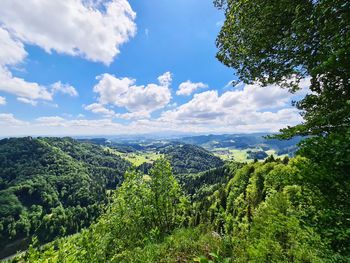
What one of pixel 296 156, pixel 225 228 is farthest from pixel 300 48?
pixel 225 228

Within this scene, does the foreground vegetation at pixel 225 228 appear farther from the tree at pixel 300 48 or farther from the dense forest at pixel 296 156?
the tree at pixel 300 48

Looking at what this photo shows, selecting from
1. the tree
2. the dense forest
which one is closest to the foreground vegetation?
the dense forest

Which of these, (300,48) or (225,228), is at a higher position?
(300,48)

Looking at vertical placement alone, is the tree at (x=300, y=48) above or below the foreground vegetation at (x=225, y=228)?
above

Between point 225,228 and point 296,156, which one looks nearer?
point 296,156

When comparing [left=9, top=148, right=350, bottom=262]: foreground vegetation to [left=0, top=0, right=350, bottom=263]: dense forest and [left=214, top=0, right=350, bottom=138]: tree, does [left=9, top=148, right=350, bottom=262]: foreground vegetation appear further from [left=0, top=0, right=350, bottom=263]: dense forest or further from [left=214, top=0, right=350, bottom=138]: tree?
[left=214, top=0, right=350, bottom=138]: tree

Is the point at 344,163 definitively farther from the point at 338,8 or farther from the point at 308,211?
the point at 338,8

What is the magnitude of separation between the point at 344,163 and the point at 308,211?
1685mm

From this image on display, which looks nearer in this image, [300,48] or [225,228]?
[300,48]

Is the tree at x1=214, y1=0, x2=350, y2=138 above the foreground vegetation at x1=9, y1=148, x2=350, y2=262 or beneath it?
above

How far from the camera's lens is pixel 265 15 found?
30.7 ft

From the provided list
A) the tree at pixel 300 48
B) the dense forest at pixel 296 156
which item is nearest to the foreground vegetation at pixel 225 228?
the dense forest at pixel 296 156

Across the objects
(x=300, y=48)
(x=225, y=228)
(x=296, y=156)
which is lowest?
(x=225, y=228)

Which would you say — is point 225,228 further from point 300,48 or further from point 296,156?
point 300,48
